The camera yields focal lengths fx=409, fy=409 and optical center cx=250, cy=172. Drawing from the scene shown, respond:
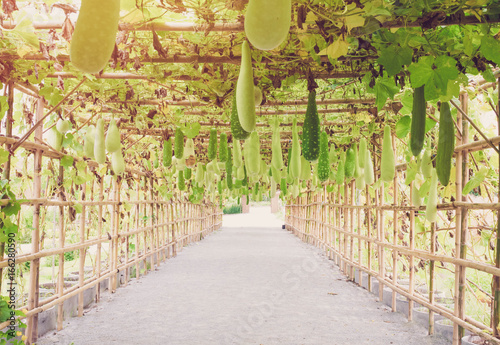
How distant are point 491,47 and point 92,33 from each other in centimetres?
175

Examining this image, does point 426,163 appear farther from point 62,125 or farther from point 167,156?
point 62,125

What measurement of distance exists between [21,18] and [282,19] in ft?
5.15

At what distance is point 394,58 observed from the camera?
2.11 metres

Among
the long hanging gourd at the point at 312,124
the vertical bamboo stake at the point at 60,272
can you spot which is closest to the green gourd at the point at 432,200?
the long hanging gourd at the point at 312,124

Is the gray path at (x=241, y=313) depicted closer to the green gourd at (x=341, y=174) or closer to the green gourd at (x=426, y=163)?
the green gourd at (x=341, y=174)

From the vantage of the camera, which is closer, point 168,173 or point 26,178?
point 26,178

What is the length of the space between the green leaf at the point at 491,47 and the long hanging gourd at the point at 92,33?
169cm

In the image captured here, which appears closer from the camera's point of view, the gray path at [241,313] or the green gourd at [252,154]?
the green gourd at [252,154]

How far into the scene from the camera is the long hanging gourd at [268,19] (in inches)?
Answer: 36.9

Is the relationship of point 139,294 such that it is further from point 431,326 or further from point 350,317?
point 431,326

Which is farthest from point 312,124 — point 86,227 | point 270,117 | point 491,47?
point 86,227

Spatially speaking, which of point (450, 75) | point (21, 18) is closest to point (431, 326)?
point (450, 75)

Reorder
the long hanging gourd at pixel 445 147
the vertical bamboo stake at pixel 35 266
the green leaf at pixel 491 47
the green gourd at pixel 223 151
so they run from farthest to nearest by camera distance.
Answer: the green gourd at pixel 223 151 < the vertical bamboo stake at pixel 35 266 < the green leaf at pixel 491 47 < the long hanging gourd at pixel 445 147

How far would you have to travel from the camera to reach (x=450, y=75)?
1959 millimetres
